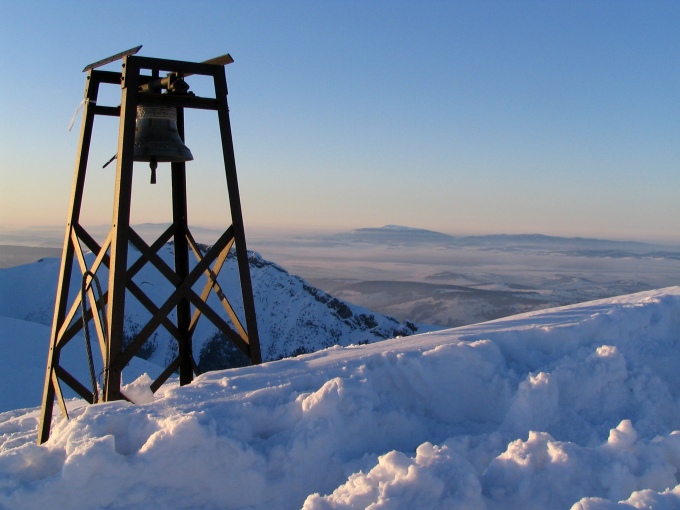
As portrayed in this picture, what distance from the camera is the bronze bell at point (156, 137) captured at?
6.51 m

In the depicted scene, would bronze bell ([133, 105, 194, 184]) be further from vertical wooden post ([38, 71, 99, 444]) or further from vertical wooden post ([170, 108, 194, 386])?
vertical wooden post ([170, 108, 194, 386])

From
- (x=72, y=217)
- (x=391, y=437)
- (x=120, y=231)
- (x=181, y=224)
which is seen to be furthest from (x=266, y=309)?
(x=391, y=437)

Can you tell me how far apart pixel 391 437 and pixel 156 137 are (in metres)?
3.92

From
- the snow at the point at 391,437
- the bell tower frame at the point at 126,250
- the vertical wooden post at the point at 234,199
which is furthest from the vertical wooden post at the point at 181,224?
the snow at the point at 391,437

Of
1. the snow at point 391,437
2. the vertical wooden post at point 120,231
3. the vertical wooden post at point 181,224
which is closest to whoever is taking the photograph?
the snow at point 391,437

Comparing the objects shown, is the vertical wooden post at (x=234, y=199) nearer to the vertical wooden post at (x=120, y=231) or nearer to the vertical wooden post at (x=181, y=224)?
the vertical wooden post at (x=120, y=231)

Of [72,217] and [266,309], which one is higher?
[72,217]

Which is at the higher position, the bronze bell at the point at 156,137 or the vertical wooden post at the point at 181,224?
the bronze bell at the point at 156,137

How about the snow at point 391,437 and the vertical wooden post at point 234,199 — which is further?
the vertical wooden post at point 234,199

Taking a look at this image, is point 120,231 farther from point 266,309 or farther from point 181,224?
point 266,309

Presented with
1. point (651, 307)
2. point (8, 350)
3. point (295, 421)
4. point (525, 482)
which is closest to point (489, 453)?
point (525, 482)

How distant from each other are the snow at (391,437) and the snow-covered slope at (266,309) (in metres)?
35.3

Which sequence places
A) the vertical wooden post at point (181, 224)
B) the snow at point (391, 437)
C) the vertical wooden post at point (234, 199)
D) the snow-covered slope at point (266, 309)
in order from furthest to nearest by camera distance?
the snow-covered slope at point (266, 309), the vertical wooden post at point (181, 224), the vertical wooden post at point (234, 199), the snow at point (391, 437)

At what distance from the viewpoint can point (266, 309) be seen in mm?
53062
